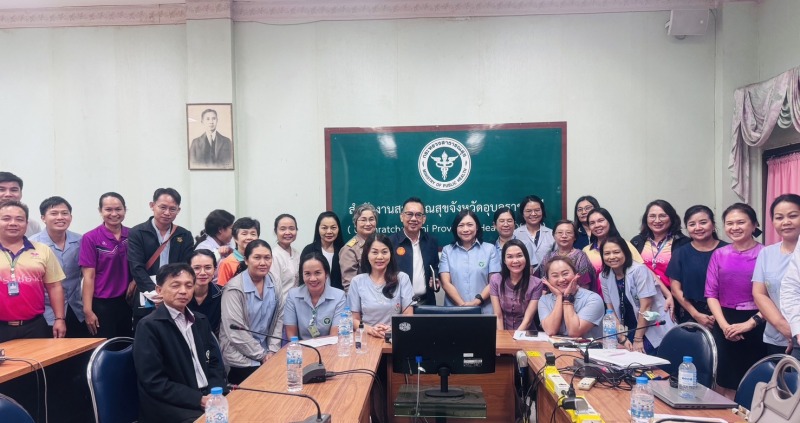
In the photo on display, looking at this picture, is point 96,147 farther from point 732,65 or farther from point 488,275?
point 732,65

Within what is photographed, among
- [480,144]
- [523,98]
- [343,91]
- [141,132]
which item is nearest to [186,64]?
[141,132]

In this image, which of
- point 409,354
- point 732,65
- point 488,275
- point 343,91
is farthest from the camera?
point 343,91

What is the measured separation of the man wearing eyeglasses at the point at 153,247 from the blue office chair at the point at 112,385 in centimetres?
132

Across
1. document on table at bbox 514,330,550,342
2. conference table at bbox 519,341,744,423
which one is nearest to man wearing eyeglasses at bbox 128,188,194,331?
document on table at bbox 514,330,550,342

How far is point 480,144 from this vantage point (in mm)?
4992

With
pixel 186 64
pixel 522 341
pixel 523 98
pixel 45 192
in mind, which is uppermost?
pixel 186 64

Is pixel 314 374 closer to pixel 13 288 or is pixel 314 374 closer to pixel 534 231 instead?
pixel 13 288

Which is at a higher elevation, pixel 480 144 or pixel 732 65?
pixel 732 65

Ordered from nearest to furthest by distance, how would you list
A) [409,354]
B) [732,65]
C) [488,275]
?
[409,354], [488,275], [732,65]

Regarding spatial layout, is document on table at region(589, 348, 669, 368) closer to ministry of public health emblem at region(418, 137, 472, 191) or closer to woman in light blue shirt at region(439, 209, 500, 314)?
woman in light blue shirt at region(439, 209, 500, 314)

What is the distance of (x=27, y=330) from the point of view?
3285 millimetres

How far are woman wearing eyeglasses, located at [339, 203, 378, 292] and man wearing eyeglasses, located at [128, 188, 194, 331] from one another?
1174mm

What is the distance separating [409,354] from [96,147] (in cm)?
419

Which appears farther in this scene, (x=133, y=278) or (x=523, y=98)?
(x=523, y=98)
